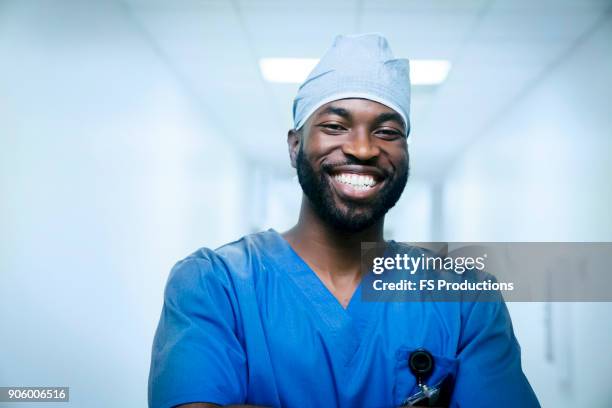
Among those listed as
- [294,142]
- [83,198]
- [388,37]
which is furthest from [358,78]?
[388,37]

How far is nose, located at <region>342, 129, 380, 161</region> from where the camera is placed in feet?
2.74

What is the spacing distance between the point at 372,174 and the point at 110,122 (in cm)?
106

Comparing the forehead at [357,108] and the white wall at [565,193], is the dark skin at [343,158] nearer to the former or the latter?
the forehead at [357,108]

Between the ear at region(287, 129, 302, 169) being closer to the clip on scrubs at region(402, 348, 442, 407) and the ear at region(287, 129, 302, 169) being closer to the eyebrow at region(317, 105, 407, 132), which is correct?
the eyebrow at region(317, 105, 407, 132)

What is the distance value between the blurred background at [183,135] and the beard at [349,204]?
2.51 feet

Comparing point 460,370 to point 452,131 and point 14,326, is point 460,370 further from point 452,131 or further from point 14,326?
point 452,131

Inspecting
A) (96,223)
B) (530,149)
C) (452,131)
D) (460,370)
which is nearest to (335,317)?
(460,370)

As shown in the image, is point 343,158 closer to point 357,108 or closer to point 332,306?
point 357,108

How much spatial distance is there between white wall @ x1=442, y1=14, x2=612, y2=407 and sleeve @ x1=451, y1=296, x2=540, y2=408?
1048 mm

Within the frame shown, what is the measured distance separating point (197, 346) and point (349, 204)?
344 mm

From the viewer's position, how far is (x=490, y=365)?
740 millimetres

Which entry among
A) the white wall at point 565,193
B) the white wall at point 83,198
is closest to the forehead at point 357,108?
the white wall at point 83,198

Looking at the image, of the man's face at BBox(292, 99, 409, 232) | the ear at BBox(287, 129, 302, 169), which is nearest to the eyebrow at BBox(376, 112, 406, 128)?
the man's face at BBox(292, 99, 409, 232)

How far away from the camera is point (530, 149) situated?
88.0 inches
